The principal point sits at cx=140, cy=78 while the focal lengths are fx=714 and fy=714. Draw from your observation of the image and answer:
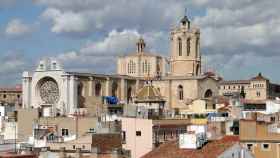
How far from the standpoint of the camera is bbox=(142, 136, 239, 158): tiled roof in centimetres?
2941

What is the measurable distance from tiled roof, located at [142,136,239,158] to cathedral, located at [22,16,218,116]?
2538 inches

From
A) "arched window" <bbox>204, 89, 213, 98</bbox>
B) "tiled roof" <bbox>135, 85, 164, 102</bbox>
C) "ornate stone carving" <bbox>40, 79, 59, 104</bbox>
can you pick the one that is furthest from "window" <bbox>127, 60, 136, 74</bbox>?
"tiled roof" <bbox>135, 85, 164, 102</bbox>

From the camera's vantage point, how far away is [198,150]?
30.3 m

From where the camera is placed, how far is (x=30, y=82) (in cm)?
11569

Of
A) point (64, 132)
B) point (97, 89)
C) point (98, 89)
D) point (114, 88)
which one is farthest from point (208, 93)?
point (64, 132)

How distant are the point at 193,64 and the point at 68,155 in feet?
306

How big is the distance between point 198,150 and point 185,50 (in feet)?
323

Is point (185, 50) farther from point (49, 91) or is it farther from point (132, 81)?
point (49, 91)

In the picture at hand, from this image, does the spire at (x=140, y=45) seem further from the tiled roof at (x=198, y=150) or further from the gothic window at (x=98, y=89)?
the tiled roof at (x=198, y=150)

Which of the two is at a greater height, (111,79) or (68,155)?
(111,79)

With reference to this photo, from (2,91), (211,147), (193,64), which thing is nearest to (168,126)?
(211,147)

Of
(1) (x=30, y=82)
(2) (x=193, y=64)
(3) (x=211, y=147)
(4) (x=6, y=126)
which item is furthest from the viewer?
(2) (x=193, y=64)

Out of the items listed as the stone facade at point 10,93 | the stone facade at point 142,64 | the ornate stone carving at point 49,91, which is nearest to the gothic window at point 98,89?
the ornate stone carving at point 49,91

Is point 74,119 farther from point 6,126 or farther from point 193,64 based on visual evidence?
point 193,64
